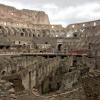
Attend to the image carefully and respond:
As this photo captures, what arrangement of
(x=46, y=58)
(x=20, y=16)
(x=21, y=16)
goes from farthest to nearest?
(x=21, y=16) < (x=20, y=16) < (x=46, y=58)

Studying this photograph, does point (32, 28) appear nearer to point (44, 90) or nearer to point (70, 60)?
point (70, 60)

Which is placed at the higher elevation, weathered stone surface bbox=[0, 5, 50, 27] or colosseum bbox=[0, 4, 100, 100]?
weathered stone surface bbox=[0, 5, 50, 27]

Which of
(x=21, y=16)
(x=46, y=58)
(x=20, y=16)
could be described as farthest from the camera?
(x=21, y=16)

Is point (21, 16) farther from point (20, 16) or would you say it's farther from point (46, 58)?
point (46, 58)

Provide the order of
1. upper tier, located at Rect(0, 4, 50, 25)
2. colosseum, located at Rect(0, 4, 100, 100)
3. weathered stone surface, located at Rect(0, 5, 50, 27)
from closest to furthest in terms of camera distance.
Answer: colosseum, located at Rect(0, 4, 100, 100), weathered stone surface, located at Rect(0, 5, 50, 27), upper tier, located at Rect(0, 4, 50, 25)

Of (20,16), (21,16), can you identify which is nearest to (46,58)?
(20,16)

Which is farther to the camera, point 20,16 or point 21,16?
point 21,16

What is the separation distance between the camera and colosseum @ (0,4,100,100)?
28.1 feet

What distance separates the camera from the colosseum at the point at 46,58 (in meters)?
8.55

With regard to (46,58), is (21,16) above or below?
above

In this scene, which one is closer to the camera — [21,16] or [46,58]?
[46,58]

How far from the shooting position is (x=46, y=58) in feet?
94.5

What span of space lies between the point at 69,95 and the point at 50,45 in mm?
36320

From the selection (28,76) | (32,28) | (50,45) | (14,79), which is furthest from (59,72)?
(32,28)
